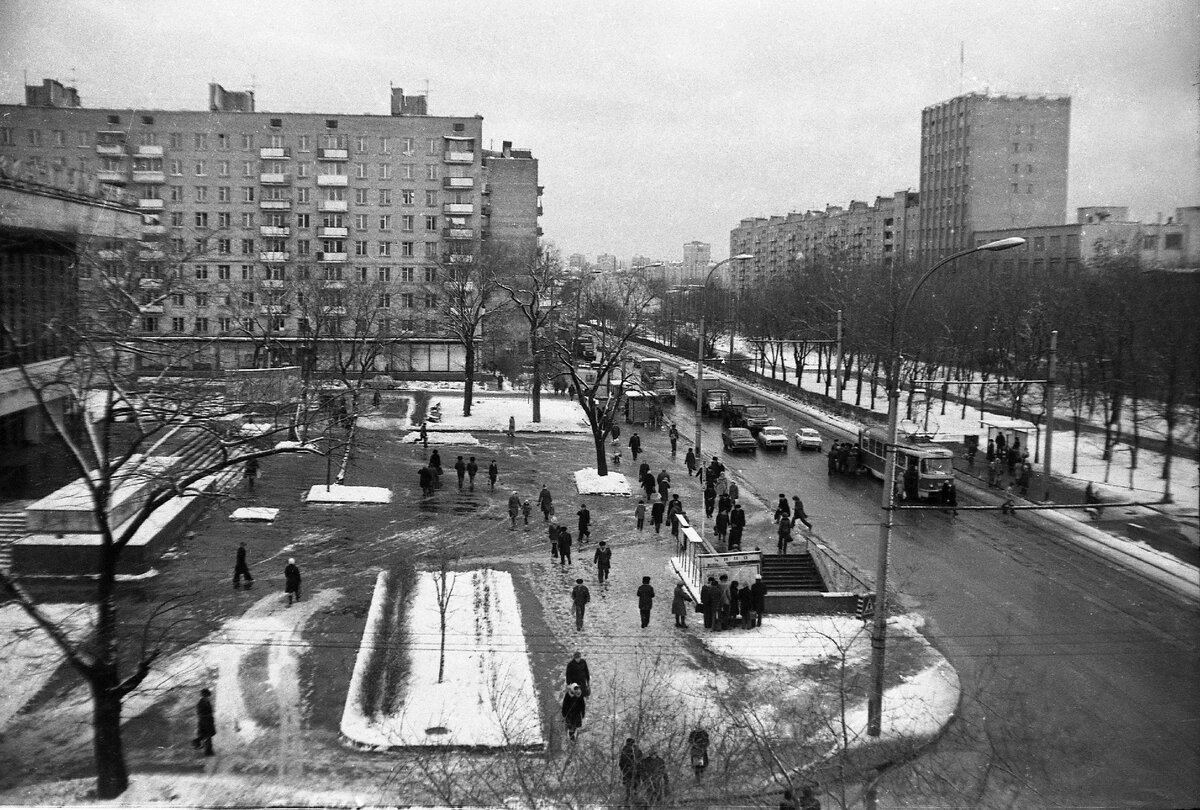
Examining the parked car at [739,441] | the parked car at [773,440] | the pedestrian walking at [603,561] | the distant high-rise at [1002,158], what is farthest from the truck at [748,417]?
the pedestrian walking at [603,561]

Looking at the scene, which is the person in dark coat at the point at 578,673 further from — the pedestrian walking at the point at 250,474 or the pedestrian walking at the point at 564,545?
the pedestrian walking at the point at 250,474

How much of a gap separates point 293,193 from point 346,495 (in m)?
38.5

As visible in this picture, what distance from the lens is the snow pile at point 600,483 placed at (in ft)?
97.1

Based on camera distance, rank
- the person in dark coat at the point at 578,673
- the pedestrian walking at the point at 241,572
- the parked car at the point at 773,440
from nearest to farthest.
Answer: the person in dark coat at the point at 578,673
the pedestrian walking at the point at 241,572
the parked car at the point at 773,440

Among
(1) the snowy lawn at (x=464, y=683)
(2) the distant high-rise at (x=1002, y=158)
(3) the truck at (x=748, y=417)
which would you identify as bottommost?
(1) the snowy lawn at (x=464, y=683)

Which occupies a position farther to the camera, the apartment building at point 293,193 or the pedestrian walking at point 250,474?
the apartment building at point 293,193

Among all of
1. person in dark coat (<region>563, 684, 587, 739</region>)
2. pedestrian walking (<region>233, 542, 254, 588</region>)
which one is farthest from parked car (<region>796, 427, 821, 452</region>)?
person in dark coat (<region>563, 684, 587, 739</region>)

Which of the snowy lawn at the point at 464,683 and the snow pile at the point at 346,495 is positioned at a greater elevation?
the snow pile at the point at 346,495

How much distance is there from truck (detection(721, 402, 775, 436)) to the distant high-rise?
57.4ft

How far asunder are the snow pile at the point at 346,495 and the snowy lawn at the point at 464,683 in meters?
8.68

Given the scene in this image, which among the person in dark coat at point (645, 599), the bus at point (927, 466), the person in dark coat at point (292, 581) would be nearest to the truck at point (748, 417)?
the bus at point (927, 466)

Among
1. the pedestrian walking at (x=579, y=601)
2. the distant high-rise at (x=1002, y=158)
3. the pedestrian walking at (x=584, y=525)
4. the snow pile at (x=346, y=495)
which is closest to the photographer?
the distant high-rise at (x=1002, y=158)

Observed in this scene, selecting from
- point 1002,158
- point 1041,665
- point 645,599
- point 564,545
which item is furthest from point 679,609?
point 1002,158

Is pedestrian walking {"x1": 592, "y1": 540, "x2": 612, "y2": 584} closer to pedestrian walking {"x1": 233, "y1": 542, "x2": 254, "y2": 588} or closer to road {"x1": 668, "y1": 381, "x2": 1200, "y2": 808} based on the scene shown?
road {"x1": 668, "y1": 381, "x2": 1200, "y2": 808}
